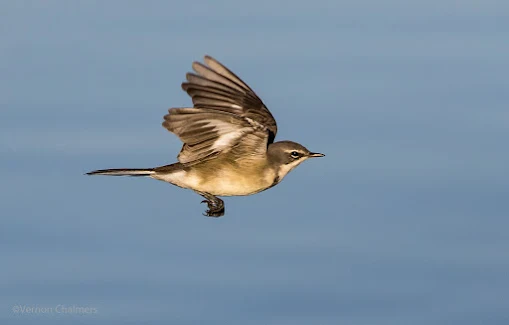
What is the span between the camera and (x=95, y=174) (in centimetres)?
1625

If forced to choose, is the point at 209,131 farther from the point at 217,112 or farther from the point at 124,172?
the point at 124,172

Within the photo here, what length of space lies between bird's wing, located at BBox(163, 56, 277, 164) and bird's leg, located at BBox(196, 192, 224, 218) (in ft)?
3.14

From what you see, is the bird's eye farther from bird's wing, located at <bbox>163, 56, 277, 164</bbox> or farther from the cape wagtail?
bird's wing, located at <bbox>163, 56, 277, 164</bbox>

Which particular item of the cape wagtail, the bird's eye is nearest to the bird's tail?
the cape wagtail

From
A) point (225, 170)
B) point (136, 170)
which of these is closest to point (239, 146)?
point (225, 170)

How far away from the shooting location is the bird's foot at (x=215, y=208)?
16.5 meters

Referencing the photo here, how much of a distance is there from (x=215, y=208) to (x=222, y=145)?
96 cm

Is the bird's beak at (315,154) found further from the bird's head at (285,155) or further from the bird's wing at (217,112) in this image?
the bird's wing at (217,112)

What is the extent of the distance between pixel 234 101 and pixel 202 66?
2.00 ft

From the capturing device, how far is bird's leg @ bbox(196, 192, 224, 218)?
16484mm

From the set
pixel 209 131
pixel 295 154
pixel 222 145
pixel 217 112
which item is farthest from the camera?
pixel 295 154

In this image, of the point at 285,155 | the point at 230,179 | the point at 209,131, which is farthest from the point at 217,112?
the point at 285,155

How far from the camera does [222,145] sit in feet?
53.1

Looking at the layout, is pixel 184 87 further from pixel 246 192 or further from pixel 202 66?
pixel 246 192
